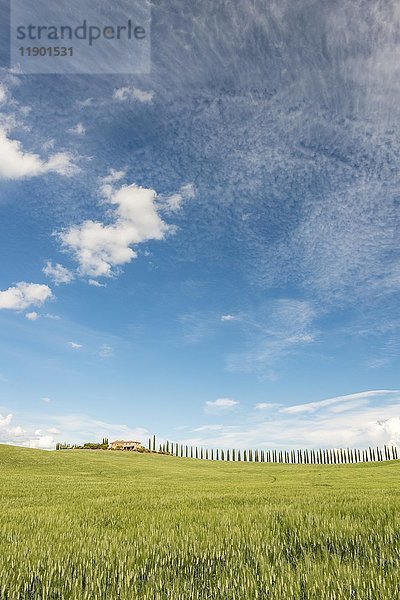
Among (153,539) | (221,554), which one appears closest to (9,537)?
(153,539)

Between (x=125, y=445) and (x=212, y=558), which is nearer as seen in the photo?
(x=212, y=558)

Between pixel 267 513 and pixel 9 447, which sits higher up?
→ pixel 267 513

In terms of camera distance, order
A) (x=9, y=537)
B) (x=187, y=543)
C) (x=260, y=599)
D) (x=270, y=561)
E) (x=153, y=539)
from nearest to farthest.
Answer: (x=260, y=599)
(x=270, y=561)
(x=187, y=543)
(x=153, y=539)
(x=9, y=537)

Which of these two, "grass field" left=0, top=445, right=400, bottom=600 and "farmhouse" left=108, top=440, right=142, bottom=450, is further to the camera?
"farmhouse" left=108, top=440, right=142, bottom=450

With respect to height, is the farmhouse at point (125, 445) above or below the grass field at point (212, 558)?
below

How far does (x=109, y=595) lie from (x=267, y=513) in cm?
490

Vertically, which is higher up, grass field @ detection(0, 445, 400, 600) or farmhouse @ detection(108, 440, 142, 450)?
grass field @ detection(0, 445, 400, 600)

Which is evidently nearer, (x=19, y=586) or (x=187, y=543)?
(x=19, y=586)

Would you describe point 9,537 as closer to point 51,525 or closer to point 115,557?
point 51,525

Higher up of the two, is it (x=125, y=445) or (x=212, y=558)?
(x=212, y=558)

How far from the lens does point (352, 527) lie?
675 cm

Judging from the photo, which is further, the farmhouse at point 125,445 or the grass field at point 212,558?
the farmhouse at point 125,445

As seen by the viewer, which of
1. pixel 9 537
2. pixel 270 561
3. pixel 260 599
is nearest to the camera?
pixel 260 599

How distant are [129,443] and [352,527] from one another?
122 m
